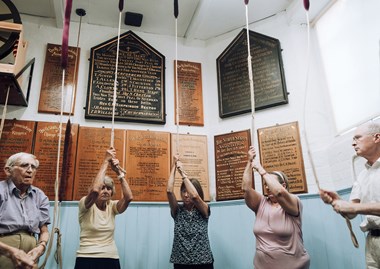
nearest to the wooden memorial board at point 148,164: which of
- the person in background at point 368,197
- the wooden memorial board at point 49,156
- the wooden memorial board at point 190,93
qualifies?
the wooden memorial board at point 190,93

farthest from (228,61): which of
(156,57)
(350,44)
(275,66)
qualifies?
(350,44)

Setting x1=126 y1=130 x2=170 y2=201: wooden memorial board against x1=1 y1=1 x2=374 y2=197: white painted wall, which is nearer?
x1=1 y1=1 x2=374 y2=197: white painted wall

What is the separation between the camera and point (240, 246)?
3.07 meters

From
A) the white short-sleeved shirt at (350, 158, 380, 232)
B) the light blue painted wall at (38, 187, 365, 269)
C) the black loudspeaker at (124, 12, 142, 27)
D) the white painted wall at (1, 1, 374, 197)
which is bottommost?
the light blue painted wall at (38, 187, 365, 269)

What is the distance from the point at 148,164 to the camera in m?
3.38

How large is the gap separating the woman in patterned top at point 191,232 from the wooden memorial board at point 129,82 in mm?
1205

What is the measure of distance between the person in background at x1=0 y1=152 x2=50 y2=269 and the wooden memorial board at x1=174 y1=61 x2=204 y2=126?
1913 mm

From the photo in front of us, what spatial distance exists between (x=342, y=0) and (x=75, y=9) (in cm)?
279

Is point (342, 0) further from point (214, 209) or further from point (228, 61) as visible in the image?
point (214, 209)

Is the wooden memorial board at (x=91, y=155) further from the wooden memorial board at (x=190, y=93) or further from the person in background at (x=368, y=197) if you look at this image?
the person in background at (x=368, y=197)

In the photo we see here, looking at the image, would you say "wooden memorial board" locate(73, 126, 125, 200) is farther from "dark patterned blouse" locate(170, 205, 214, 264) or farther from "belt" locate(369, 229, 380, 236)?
"belt" locate(369, 229, 380, 236)

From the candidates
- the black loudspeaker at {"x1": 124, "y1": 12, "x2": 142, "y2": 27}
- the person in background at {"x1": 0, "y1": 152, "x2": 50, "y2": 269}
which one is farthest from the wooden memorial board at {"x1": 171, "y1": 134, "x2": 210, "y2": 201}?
the person in background at {"x1": 0, "y1": 152, "x2": 50, "y2": 269}

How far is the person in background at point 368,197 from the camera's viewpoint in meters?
1.57

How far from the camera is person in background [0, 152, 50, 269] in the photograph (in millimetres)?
1820
